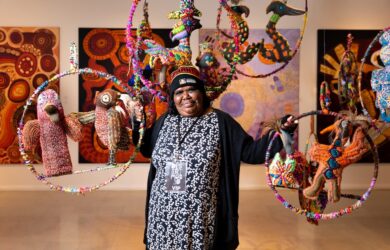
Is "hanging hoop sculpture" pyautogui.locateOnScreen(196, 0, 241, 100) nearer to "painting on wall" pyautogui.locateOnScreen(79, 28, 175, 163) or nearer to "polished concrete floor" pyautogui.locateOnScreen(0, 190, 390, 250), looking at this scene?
"polished concrete floor" pyautogui.locateOnScreen(0, 190, 390, 250)

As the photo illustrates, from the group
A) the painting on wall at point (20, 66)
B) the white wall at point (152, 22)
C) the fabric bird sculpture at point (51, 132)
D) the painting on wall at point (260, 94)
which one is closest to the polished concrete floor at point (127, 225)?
the white wall at point (152, 22)

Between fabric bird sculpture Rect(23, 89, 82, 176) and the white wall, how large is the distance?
281 cm

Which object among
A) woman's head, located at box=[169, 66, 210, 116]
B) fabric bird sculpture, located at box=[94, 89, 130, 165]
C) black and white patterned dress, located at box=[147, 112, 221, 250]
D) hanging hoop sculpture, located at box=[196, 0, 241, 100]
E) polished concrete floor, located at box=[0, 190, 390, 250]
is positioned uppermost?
hanging hoop sculpture, located at box=[196, 0, 241, 100]

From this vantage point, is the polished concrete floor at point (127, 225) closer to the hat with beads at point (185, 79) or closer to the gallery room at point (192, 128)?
the gallery room at point (192, 128)

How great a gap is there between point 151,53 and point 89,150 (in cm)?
279

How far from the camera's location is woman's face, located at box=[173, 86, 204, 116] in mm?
1803

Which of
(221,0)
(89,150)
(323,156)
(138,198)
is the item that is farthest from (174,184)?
(89,150)

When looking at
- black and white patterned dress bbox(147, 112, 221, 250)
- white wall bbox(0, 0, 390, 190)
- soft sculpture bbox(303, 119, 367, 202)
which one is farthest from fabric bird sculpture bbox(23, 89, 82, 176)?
white wall bbox(0, 0, 390, 190)

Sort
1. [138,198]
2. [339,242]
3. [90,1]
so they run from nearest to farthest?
1. [339,242]
2. [138,198]
3. [90,1]

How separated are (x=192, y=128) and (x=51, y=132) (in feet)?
2.28

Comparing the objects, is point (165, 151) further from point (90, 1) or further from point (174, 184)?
point (90, 1)

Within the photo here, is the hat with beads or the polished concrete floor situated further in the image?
the polished concrete floor

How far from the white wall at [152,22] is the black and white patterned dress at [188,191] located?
3103 mm

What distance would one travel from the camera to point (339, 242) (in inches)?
122
